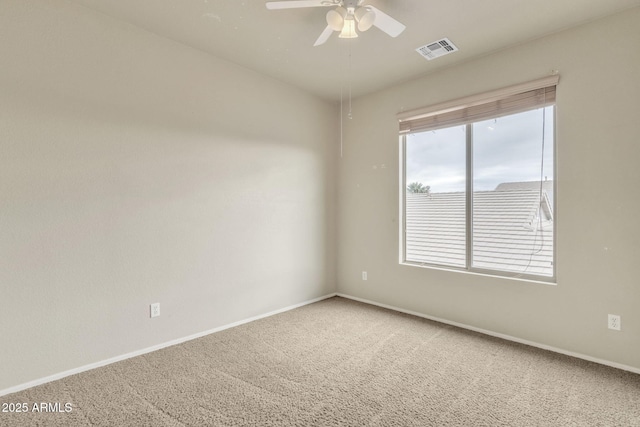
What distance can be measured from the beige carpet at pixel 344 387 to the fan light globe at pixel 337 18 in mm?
2419

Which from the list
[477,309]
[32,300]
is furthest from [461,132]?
Answer: [32,300]

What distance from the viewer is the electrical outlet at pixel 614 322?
2.27 metres

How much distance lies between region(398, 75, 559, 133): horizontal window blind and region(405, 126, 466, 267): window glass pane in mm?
116

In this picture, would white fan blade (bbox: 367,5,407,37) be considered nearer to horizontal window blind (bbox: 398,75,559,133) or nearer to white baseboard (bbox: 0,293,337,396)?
horizontal window blind (bbox: 398,75,559,133)

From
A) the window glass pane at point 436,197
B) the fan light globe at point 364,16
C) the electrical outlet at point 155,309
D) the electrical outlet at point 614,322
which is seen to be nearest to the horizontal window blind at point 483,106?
the window glass pane at point 436,197

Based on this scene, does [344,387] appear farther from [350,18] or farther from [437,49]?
[437,49]

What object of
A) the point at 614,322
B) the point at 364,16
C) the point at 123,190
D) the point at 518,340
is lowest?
the point at 518,340

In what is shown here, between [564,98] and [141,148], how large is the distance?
355cm

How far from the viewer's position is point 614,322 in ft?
7.48

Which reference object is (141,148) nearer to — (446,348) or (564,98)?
(446,348)

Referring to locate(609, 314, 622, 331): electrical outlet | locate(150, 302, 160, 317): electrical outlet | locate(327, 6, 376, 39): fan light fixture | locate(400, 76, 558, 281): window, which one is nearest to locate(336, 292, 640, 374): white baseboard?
locate(609, 314, 622, 331): electrical outlet

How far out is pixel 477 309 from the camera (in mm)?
2967

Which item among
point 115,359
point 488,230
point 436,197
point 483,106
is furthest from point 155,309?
point 483,106

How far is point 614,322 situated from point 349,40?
123 inches
